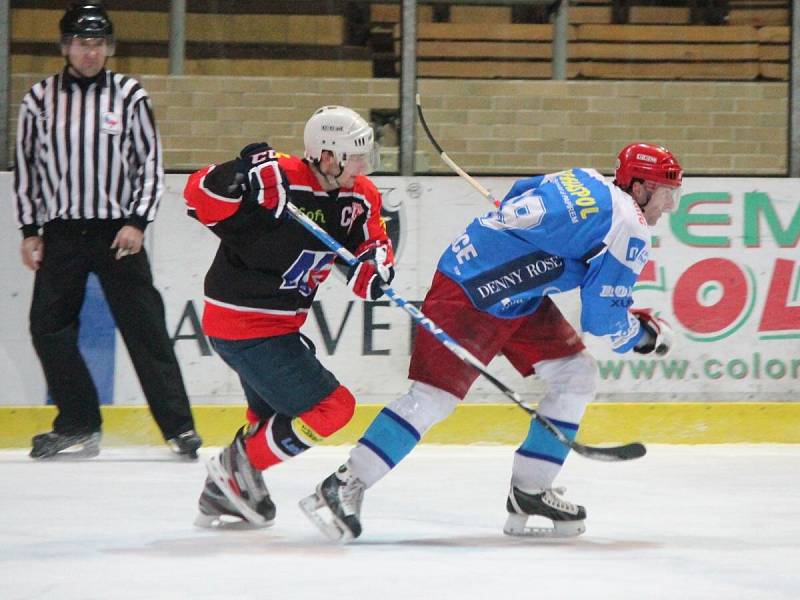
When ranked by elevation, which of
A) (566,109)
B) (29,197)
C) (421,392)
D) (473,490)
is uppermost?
(566,109)

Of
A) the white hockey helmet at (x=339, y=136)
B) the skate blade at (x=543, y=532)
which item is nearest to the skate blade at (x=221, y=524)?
the skate blade at (x=543, y=532)

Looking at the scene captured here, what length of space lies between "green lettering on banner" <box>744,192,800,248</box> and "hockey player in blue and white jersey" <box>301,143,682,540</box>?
207 centimetres

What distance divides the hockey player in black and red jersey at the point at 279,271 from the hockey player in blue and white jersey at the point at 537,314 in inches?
6.3

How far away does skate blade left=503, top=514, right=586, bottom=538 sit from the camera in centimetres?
371


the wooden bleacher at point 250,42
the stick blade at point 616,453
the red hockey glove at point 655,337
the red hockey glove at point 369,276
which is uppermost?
the wooden bleacher at point 250,42

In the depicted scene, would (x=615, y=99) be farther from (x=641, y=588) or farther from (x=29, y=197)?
(x=641, y=588)

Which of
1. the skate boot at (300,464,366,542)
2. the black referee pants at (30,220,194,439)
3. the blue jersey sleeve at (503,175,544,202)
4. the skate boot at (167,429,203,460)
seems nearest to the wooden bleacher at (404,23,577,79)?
the black referee pants at (30,220,194,439)

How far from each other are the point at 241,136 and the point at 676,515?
101 inches

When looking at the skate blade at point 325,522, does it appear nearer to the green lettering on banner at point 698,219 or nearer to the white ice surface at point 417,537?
the white ice surface at point 417,537

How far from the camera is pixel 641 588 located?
304 centimetres

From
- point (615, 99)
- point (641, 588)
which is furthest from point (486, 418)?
point (641, 588)

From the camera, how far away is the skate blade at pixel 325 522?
11.5ft

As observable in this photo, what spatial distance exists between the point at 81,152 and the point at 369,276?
1.73 meters

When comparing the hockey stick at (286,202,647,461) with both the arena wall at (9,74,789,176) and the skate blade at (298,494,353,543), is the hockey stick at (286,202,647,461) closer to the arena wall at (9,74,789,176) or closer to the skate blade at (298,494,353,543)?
the skate blade at (298,494,353,543)
